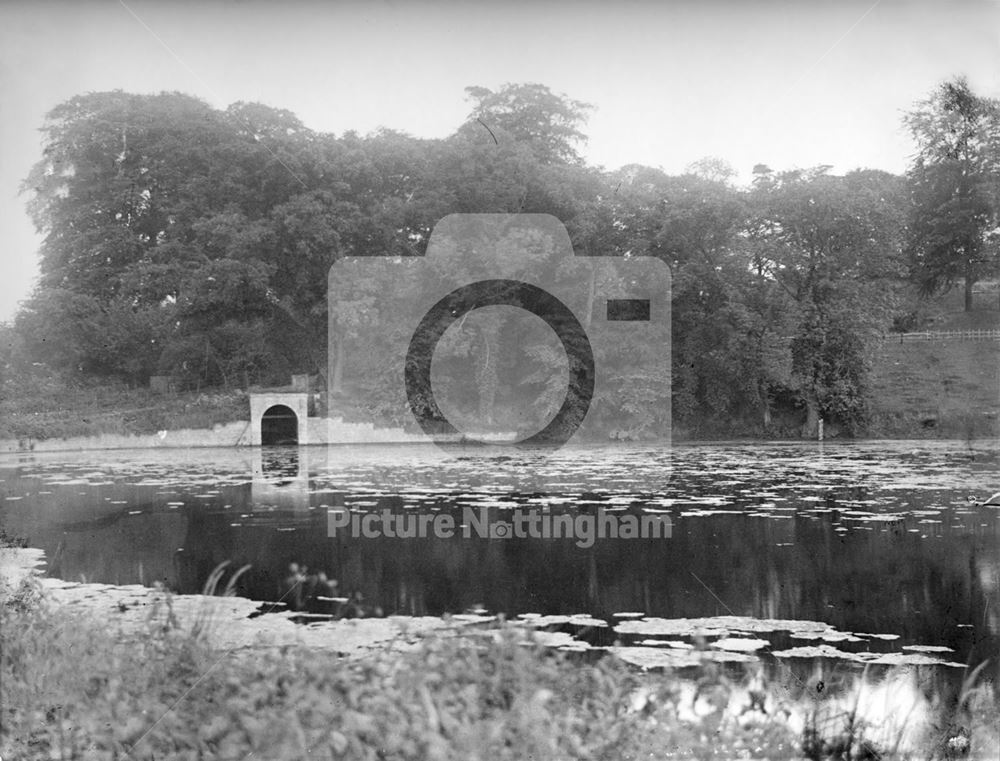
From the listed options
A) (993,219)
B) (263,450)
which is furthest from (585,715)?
(263,450)

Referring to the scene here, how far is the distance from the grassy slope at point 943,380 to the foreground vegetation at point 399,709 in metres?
18.6

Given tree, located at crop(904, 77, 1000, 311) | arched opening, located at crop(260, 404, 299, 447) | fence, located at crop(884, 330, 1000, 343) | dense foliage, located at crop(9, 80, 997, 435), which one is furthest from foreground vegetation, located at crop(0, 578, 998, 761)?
fence, located at crop(884, 330, 1000, 343)

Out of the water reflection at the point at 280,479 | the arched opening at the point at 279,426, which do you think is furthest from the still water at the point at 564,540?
the arched opening at the point at 279,426

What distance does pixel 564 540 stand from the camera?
849 centimetres

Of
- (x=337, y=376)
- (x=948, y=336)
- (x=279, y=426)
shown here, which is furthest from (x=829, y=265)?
(x=279, y=426)

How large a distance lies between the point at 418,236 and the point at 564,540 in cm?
644

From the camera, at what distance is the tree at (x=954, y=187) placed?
8.92 m

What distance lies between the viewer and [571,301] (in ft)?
54.3

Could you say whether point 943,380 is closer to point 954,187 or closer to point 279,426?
point 954,187

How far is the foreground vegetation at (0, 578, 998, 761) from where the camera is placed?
368cm

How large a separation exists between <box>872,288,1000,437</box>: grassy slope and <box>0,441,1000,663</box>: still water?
762cm

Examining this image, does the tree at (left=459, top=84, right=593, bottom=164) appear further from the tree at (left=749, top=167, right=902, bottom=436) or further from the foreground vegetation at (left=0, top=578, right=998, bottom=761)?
the tree at (left=749, top=167, right=902, bottom=436)

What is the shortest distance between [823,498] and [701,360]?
30.4 feet

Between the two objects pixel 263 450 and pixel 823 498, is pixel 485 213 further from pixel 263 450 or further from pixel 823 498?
pixel 263 450
